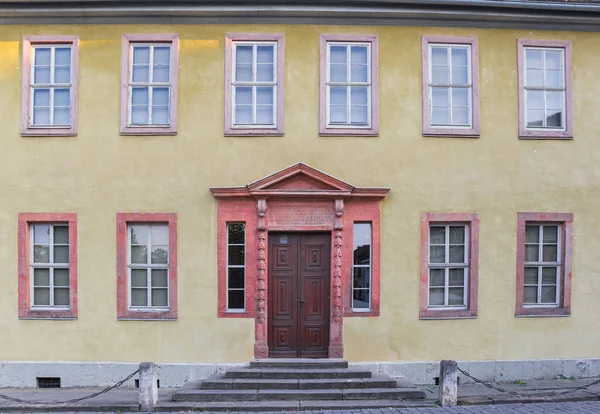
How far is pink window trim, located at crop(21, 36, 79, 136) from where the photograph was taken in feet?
36.0

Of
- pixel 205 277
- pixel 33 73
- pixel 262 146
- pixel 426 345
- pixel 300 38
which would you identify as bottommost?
pixel 426 345

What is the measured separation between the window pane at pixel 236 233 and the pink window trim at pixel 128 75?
83.5 inches

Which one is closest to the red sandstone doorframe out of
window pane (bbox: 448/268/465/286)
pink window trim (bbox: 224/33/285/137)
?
pink window trim (bbox: 224/33/285/137)

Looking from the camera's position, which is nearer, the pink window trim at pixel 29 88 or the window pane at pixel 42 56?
the pink window trim at pixel 29 88

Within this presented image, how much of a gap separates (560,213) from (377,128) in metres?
4.01

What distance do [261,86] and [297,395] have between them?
579 centimetres

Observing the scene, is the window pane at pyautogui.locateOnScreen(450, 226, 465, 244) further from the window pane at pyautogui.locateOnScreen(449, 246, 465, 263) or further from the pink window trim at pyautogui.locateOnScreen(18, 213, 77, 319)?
the pink window trim at pyautogui.locateOnScreen(18, 213, 77, 319)

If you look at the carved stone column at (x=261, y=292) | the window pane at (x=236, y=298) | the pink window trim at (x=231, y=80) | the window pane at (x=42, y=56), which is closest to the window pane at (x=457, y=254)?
the carved stone column at (x=261, y=292)

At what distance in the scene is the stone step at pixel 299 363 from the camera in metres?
10.6

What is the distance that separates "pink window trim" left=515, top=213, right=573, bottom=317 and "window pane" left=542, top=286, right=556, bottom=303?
167 mm

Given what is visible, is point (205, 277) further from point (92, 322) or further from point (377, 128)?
point (377, 128)

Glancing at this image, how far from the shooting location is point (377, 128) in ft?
36.4

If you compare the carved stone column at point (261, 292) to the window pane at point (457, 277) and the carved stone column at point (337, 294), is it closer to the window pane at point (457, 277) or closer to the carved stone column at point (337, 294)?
the carved stone column at point (337, 294)

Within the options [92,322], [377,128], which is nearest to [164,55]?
[377,128]
